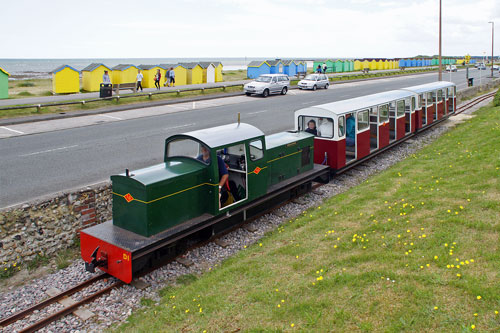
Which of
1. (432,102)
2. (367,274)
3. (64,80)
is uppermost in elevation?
(64,80)

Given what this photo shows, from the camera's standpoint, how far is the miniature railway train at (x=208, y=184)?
318 inches

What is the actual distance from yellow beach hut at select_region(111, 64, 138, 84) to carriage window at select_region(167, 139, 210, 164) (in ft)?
91.1

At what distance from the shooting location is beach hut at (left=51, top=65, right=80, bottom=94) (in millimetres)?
31672

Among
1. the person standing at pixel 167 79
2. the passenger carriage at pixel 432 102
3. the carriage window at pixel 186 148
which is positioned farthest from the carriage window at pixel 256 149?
the person standing at pixel 167 79

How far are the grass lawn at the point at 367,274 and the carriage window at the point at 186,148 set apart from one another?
2.21m

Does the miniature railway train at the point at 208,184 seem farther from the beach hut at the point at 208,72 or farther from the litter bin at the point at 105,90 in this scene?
the beach hut at the point at 208,72

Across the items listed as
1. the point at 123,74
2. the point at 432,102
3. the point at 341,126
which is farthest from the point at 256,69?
the point at 341,126

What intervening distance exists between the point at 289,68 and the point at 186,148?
47.2m

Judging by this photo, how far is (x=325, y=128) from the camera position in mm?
13508

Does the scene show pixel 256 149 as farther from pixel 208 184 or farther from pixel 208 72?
pixel 208 72

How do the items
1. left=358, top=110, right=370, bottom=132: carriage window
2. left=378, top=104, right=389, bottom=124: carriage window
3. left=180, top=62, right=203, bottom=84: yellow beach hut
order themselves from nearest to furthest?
left=358, top=110, right=370, bottom=132: carriage window → left=378, top=104, right=389, bottom=124: carriage window → left=180, top=62, right=203, bottom=84: yellow beach hut

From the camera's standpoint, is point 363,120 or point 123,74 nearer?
point 363,120

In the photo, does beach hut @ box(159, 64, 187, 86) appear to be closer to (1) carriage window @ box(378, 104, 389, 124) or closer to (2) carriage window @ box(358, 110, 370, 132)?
(1) carriage window @ box(378, 104, 389, 124)

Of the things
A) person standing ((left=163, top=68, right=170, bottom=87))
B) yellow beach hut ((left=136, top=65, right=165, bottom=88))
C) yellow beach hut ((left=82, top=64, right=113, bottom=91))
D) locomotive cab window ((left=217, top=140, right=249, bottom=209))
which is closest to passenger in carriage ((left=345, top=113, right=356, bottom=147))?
locomotive cab window ((left=217, top=140, right=249, bottom=209))
